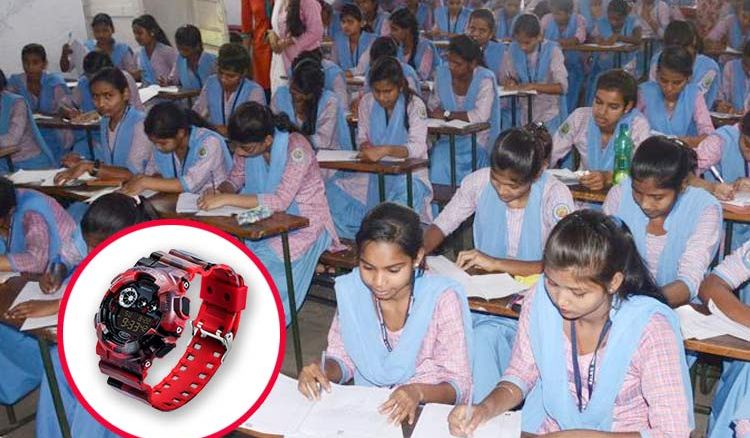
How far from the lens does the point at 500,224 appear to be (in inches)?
117

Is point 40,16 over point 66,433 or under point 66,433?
over

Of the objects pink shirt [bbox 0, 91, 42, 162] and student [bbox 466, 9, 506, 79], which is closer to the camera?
pink shirt [bbox 0, 91, 42, 162]

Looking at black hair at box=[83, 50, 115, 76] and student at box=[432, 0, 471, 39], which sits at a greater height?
student at box=[432, 0, 471, 39]

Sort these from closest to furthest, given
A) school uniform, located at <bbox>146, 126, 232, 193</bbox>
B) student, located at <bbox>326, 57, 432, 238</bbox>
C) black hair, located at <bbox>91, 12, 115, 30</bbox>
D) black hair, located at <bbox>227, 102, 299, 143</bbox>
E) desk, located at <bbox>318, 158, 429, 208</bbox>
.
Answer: black hair, located at <bbox>227, 102, 299, 143</bbox> → school uniform, located at <bbox>146, 126, 232, 193</bbox> → desk, located at <bbox>318, 158, 429, 208</bbox> → student, located at <bbox>326, 57, 432, 238</bbox> → black hair, located at <bbox>91, 12, 115, 30</bbox>

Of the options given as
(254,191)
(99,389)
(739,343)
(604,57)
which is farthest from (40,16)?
(99,389)

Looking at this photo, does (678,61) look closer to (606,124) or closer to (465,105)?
(606,124)

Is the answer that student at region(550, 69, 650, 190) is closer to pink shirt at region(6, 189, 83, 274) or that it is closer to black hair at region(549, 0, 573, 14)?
pink shirt at region(6, 189, 83, 274)

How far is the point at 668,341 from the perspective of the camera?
1756mm

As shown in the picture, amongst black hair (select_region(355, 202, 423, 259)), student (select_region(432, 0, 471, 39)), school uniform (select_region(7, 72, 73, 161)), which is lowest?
black hair (select_region(355, 202, 423, 259))

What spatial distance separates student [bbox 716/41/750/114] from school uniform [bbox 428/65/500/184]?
1.50 meters

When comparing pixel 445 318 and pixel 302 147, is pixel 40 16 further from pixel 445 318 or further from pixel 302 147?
pixel 445 318

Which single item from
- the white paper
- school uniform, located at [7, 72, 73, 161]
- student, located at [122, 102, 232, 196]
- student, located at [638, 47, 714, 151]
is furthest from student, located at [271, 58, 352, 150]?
the white paper

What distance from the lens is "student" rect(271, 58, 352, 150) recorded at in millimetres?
4602

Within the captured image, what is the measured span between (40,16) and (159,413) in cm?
747
